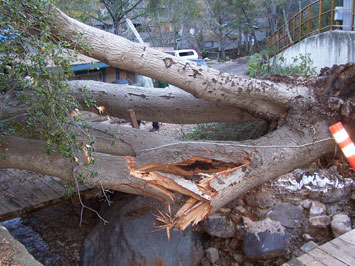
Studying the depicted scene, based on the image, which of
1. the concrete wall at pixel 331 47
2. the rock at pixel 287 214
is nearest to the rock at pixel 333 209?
the rock at pixel 287 214

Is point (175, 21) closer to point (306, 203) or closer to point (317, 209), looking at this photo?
point (306, 203)

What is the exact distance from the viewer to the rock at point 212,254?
4.41 meters

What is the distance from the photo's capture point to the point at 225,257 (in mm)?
4441

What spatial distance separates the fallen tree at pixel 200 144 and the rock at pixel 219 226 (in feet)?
1.02

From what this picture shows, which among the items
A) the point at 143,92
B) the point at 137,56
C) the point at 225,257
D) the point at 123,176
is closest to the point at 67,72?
the point at 137,56

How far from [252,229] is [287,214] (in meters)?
0.53

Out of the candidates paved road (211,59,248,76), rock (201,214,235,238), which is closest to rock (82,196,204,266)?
rock (201,214,235,238)

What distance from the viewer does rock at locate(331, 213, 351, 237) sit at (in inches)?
155

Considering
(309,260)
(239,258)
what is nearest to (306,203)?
(239,258)

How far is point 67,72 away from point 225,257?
10.5 feet

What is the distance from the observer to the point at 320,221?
13.6 ft

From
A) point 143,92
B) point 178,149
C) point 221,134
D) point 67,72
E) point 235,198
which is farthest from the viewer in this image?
point 221,134

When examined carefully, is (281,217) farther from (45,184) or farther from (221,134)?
(45,184)

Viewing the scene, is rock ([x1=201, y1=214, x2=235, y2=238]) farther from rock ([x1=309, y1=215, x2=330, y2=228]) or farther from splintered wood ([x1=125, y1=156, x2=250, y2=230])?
rock ([x1=309, y1=215, x2=330, y2=228])
